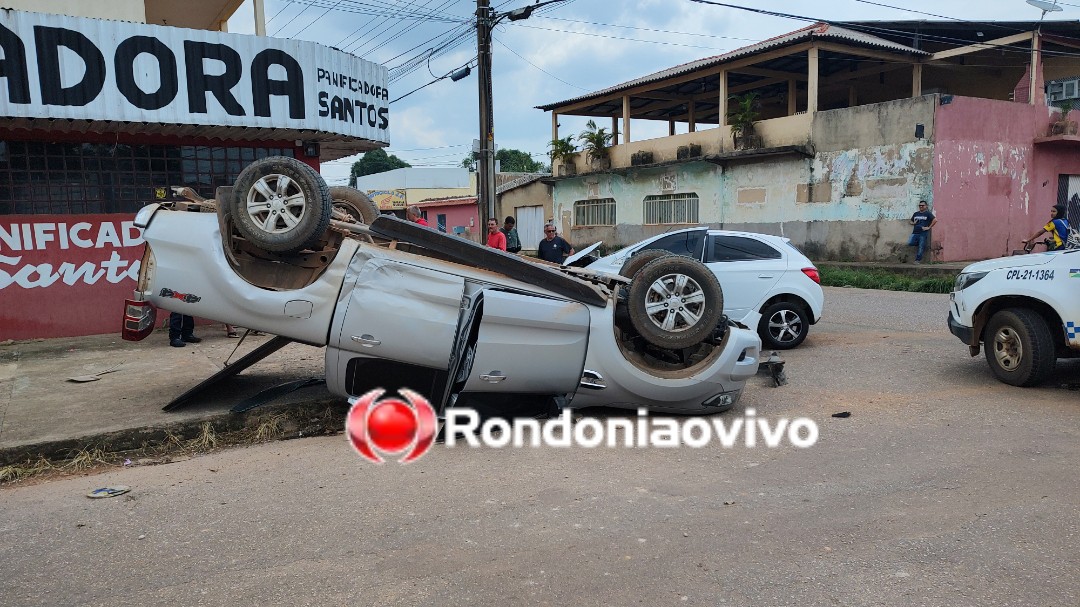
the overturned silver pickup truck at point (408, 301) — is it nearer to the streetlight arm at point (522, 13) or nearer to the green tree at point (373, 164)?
the streetlight arm at point (522, 13)

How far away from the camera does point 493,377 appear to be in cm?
549

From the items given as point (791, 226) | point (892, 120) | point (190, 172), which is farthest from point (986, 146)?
point (190, 172)

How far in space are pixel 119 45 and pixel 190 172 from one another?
2338 millimetres

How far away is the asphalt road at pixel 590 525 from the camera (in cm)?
332

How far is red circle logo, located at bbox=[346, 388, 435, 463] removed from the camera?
5.48 meters

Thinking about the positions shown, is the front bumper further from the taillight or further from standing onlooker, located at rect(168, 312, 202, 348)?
standing onlooker, located at rect(168, 312, 202, 348)

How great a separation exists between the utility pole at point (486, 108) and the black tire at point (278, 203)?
11.1 meters

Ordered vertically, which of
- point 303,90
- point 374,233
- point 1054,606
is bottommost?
point 1054,606

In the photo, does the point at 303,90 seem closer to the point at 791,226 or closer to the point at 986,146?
the point at 791,226

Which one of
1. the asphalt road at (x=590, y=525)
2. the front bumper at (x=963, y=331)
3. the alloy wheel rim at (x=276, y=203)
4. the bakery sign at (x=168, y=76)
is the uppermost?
the bakery sign at (x=168, y=76)

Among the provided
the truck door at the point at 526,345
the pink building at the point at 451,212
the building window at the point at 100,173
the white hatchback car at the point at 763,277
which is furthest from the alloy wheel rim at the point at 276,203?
the pink building at the point at 451,212

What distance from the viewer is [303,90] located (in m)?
10.4

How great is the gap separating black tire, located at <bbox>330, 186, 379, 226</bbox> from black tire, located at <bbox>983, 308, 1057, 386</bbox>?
19.1 ft

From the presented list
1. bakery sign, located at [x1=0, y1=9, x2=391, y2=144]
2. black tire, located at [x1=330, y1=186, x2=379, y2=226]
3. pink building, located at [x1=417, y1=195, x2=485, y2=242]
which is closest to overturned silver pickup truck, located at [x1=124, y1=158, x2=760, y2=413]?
black tire, located at [x1=330, y1=186, x2=379, y2=226]
